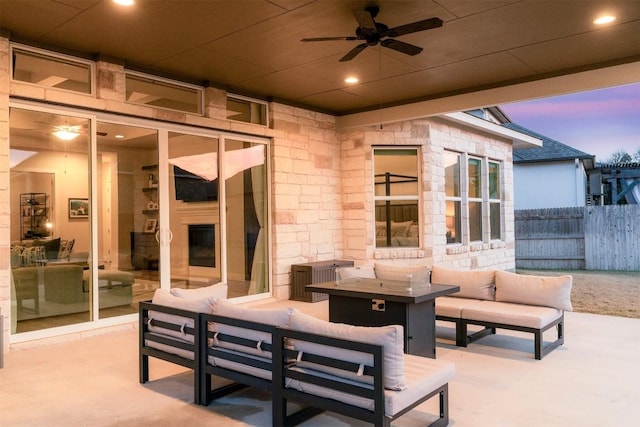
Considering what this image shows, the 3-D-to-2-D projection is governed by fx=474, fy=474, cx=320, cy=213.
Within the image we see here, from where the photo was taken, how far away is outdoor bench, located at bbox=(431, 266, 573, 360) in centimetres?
437

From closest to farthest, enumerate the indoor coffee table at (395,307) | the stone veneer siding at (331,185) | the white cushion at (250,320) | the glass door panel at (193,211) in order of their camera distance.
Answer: the white cushion at (250,320), the indoor coffee table at (395,307), the glass door panel at (193,211), the stone veneer siding at (331,185)

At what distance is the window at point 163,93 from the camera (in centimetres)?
574

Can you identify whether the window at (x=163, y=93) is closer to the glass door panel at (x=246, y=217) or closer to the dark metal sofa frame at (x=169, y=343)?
the glass door panel at (x=246, y=217)

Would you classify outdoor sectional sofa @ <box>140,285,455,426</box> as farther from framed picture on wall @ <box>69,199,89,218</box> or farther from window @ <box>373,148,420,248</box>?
window @ <box>373,148,420,248</box>

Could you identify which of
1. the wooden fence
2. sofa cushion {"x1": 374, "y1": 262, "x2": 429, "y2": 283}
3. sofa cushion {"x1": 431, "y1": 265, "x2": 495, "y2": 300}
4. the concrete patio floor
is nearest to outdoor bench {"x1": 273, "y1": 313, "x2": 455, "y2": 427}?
the concrete patio floor

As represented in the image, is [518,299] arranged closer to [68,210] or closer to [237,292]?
[237,292]

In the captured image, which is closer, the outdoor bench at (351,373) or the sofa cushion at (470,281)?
the outdoor bench at (351,373)

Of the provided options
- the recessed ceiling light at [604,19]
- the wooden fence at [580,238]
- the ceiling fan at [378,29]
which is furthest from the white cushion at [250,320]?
the wooden fence at [580,238]

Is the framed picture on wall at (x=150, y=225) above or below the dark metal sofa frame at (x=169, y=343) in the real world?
above

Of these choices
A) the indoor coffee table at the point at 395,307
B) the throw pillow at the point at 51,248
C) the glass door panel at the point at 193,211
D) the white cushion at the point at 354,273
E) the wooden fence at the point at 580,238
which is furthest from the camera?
the wooden fence at the point at 580,238

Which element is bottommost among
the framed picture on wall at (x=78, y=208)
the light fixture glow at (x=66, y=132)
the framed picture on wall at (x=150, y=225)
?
the framed picture on wall at (x=150, y=225)

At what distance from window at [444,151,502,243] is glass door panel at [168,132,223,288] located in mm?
4446

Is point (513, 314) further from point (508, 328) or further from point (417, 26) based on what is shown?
point (417, 26)

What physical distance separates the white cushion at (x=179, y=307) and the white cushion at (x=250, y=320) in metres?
0.12
